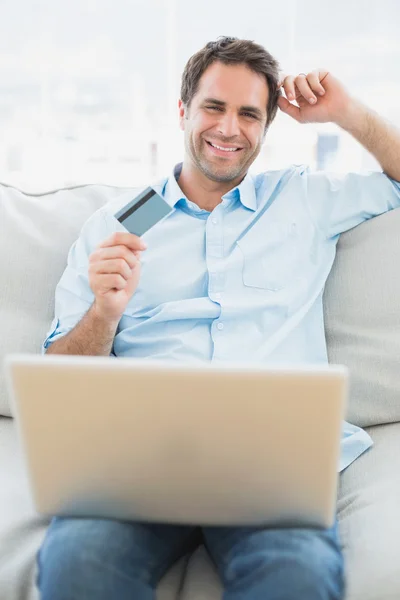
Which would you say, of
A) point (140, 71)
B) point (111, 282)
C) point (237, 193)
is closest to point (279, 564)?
point (111, 282)

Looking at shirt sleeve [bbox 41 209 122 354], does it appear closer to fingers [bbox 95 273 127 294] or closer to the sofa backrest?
the sofa backrest

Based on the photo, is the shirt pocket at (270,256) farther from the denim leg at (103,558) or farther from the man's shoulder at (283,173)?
the denim leg at (103,558)

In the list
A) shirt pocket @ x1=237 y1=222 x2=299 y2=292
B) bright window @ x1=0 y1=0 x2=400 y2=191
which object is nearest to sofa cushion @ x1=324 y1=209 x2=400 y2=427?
shirt pocket @ x1=237 y1=222 x2=299 y2=292

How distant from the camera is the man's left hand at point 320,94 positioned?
1.72 metres

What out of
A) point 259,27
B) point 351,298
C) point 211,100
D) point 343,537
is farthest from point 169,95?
point 343,537

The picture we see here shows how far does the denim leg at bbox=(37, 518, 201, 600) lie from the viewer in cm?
97

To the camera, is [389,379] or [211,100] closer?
[389,379]

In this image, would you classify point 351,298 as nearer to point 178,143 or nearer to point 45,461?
point 45,461

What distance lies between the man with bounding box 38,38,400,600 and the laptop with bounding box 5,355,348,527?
0.29m

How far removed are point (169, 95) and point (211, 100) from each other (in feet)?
5.84

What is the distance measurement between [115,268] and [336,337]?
60 centimetres

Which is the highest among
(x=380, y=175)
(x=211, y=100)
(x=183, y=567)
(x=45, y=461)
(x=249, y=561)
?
(x=211, y=100)

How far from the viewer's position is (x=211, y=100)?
1682 mm

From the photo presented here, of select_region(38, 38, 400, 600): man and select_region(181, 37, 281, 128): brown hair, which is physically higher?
select_region(181, 37, 281, 128): brown hair
